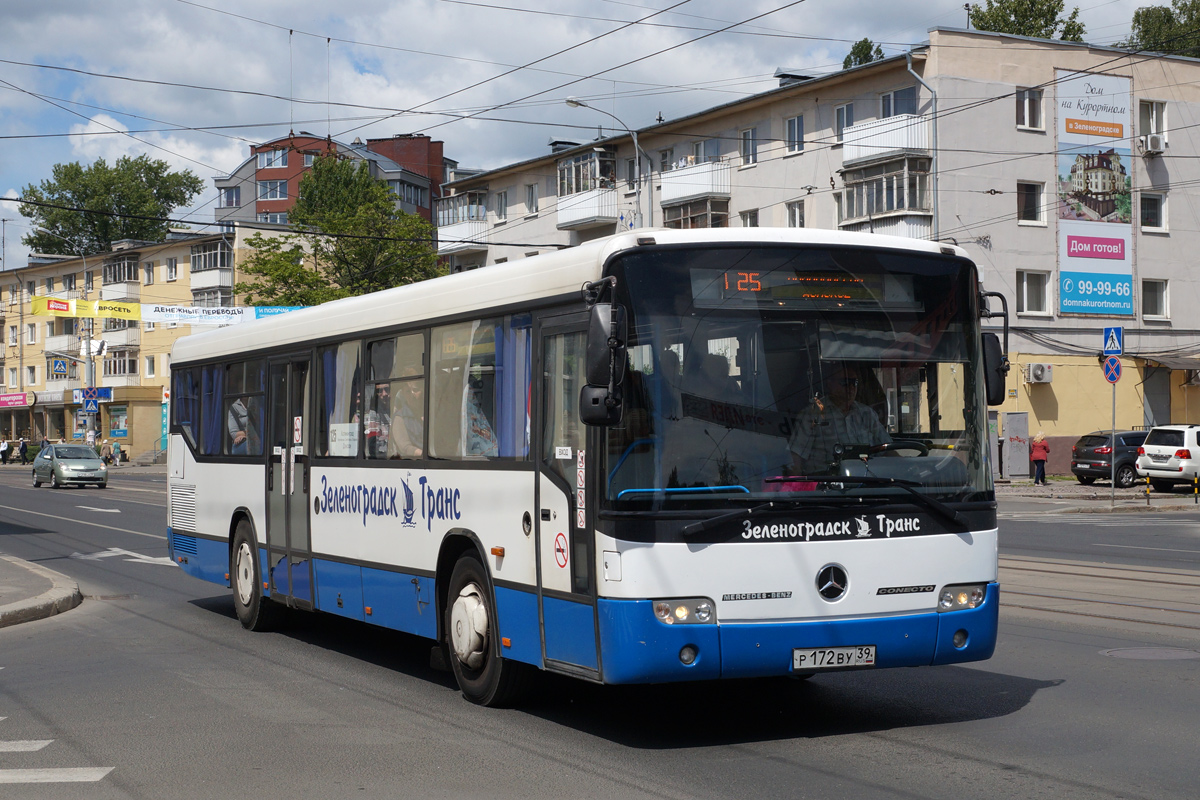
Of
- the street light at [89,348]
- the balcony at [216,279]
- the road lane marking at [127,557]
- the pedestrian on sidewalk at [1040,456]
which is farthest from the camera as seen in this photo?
the balcony at [216,279]

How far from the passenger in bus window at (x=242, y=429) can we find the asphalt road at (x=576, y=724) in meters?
1.63

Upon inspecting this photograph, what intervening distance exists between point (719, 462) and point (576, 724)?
1.90 metres

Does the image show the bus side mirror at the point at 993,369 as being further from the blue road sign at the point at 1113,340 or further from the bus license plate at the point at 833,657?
the blue road sign at the point at 1113,340

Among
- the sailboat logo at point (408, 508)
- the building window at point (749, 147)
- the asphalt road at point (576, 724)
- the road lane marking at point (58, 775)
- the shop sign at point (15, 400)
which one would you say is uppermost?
the building window at point (749, 147)

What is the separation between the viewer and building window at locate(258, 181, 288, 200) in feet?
345

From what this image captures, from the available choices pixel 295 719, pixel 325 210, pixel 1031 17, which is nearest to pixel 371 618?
pixel 295 719

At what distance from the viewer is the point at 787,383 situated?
711cm

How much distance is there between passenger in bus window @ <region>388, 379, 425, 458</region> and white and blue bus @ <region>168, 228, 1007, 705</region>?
508 millimetres

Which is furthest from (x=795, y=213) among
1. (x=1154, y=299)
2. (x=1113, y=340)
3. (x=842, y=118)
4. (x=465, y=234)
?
(x=465, y=234)

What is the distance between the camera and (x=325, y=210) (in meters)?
75.5

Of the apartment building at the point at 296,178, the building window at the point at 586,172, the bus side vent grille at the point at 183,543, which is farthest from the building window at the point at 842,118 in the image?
the apartment building at the point at 296,178

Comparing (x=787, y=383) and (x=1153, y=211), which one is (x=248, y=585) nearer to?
(x=787, y=383)

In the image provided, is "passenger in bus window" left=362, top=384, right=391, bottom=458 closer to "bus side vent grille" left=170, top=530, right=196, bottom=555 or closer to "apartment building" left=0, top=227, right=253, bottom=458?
"bus side vent grille" left=170, top=530, right=196, bottom=555

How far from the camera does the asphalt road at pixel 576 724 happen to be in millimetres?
6340
